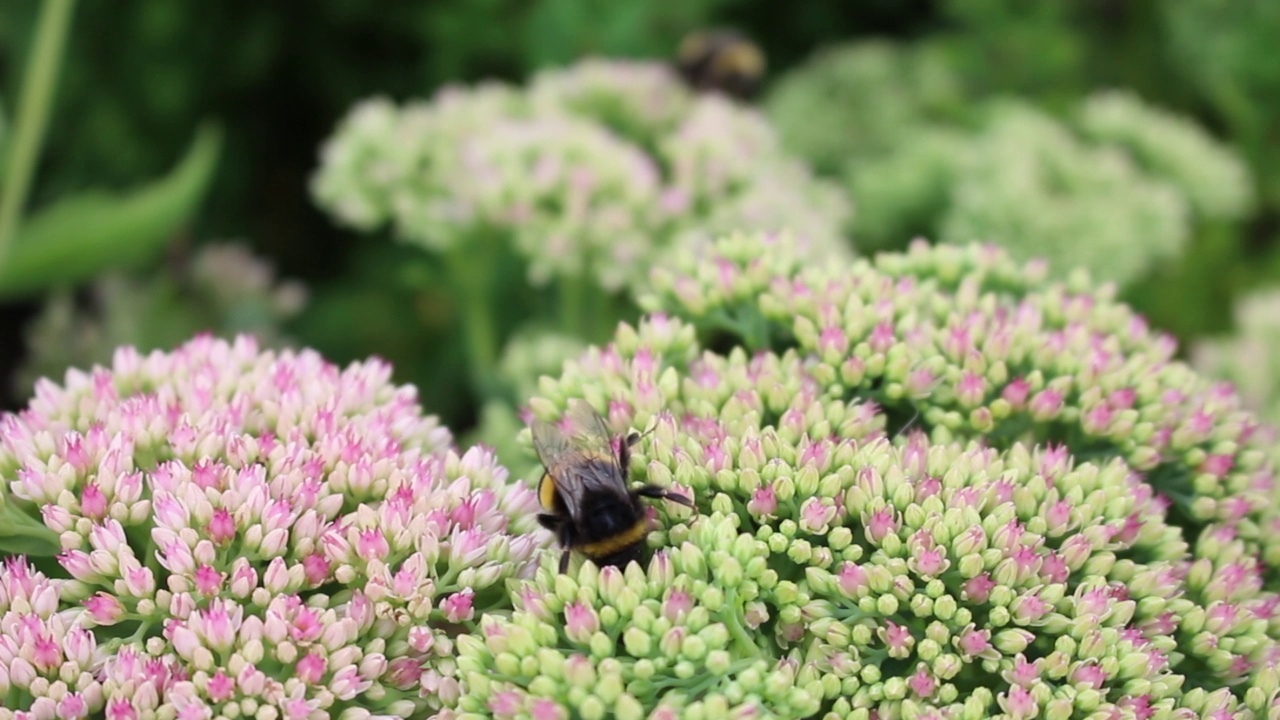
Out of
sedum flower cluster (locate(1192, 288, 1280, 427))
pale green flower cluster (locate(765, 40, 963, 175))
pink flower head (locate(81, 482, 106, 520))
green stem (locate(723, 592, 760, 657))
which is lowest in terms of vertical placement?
green stem (locate(723, 592, 760, 657))

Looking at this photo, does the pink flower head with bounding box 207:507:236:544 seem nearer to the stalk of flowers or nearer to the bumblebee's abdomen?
the stalk of flowers

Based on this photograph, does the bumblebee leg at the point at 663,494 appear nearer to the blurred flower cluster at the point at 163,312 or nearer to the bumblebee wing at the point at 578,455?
the bumblebee wing at the point at 578,455

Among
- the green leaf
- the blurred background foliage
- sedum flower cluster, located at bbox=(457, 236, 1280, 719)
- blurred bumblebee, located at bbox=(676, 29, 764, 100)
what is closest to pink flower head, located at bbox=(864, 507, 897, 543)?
sedum flower cluster, located at bbox=(457, 236, 1280, 719)

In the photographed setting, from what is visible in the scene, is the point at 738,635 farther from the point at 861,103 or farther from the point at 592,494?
the point at 861,103

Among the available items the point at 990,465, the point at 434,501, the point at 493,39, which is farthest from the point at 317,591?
the point at 493,39

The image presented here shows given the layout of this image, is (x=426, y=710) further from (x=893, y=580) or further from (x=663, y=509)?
(x=893, y=580)

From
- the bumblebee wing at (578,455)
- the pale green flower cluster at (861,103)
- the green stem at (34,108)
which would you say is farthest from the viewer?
the pale green flower cluster at (861,103)

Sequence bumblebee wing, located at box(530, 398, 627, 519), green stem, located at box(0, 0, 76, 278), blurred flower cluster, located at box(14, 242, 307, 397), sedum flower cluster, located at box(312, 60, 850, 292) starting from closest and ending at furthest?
bumblebee wing, located at box(530, 398, 627, 519) → sedum flower cluster, located at box(312, 60, 850, 292) → green stem, located at box(0, 0, 76, 278) → blurred flower cluster, located at box(14, 242, 307, 397)

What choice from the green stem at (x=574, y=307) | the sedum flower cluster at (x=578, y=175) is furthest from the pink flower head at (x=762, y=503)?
the green stem at (x=574, y=307)
